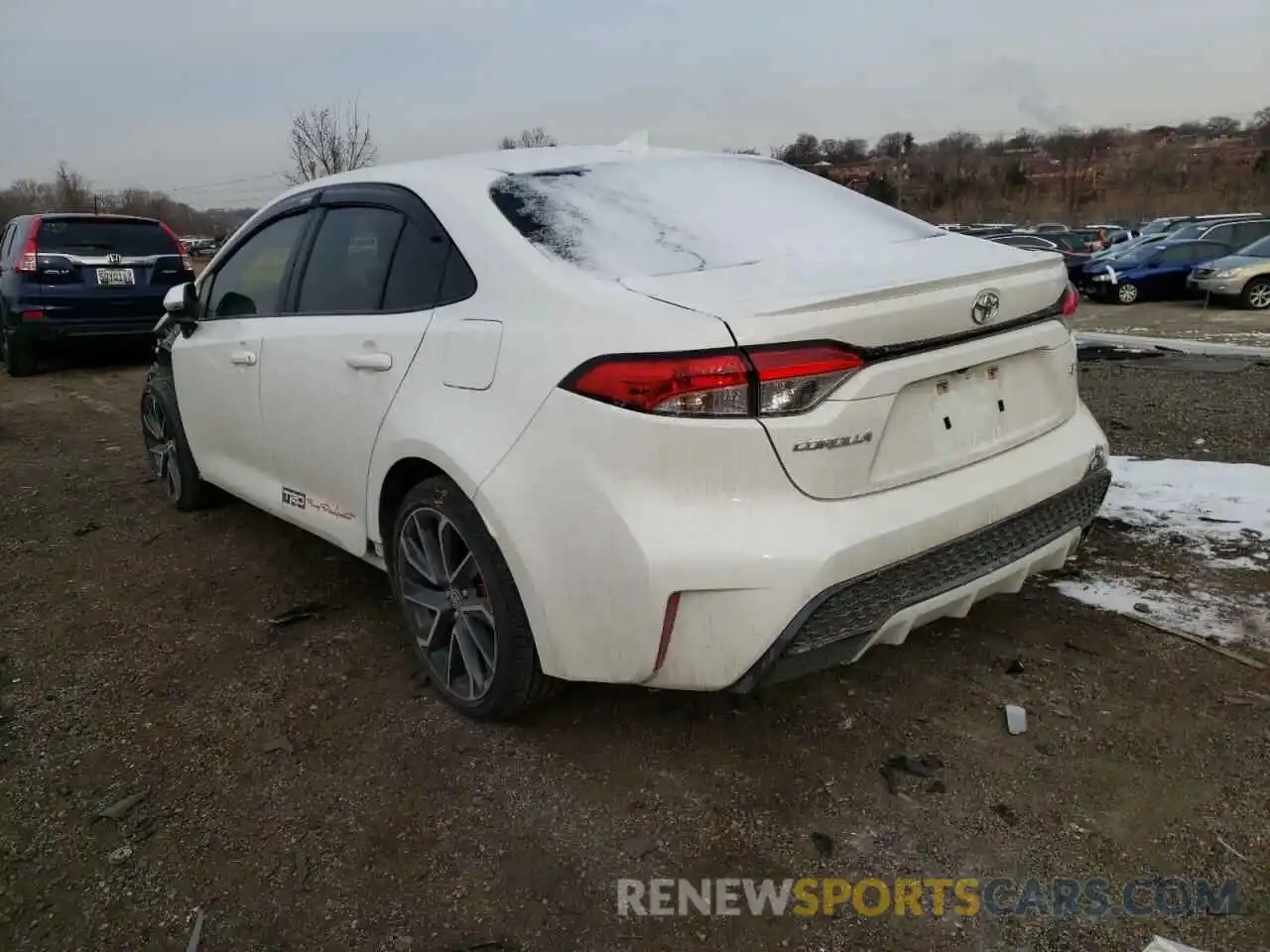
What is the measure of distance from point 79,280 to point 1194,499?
1002cm

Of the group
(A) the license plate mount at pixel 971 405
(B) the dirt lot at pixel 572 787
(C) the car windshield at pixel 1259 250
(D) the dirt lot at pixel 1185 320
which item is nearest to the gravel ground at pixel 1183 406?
(B) the dirt lot at pixel 572 787

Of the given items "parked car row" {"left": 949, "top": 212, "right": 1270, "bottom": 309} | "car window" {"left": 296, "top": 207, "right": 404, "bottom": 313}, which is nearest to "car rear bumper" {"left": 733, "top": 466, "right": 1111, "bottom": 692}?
"car window" {"left": 296, "top": 207, "right": 404, "bottom": 313}

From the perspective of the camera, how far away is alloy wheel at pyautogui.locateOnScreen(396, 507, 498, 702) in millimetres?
2611

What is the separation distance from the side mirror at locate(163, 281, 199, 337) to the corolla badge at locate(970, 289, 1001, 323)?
3.34 metres

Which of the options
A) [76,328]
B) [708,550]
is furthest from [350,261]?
[76,328]

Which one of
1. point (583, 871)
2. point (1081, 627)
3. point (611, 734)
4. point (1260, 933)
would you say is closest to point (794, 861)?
point (583, 871)

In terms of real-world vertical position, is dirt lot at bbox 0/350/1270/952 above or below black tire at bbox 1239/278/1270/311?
below

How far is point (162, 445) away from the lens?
16.1 feet

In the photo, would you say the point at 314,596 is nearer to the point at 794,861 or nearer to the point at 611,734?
the point at 611,734

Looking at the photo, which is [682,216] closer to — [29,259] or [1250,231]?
[29,259]

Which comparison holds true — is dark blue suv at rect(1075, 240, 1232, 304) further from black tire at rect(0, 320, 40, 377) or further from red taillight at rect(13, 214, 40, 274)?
black tire at rect(0, 320, 40, 377)

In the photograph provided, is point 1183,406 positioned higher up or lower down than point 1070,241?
lower down

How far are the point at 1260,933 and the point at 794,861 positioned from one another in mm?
917

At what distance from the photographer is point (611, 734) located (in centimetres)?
263
